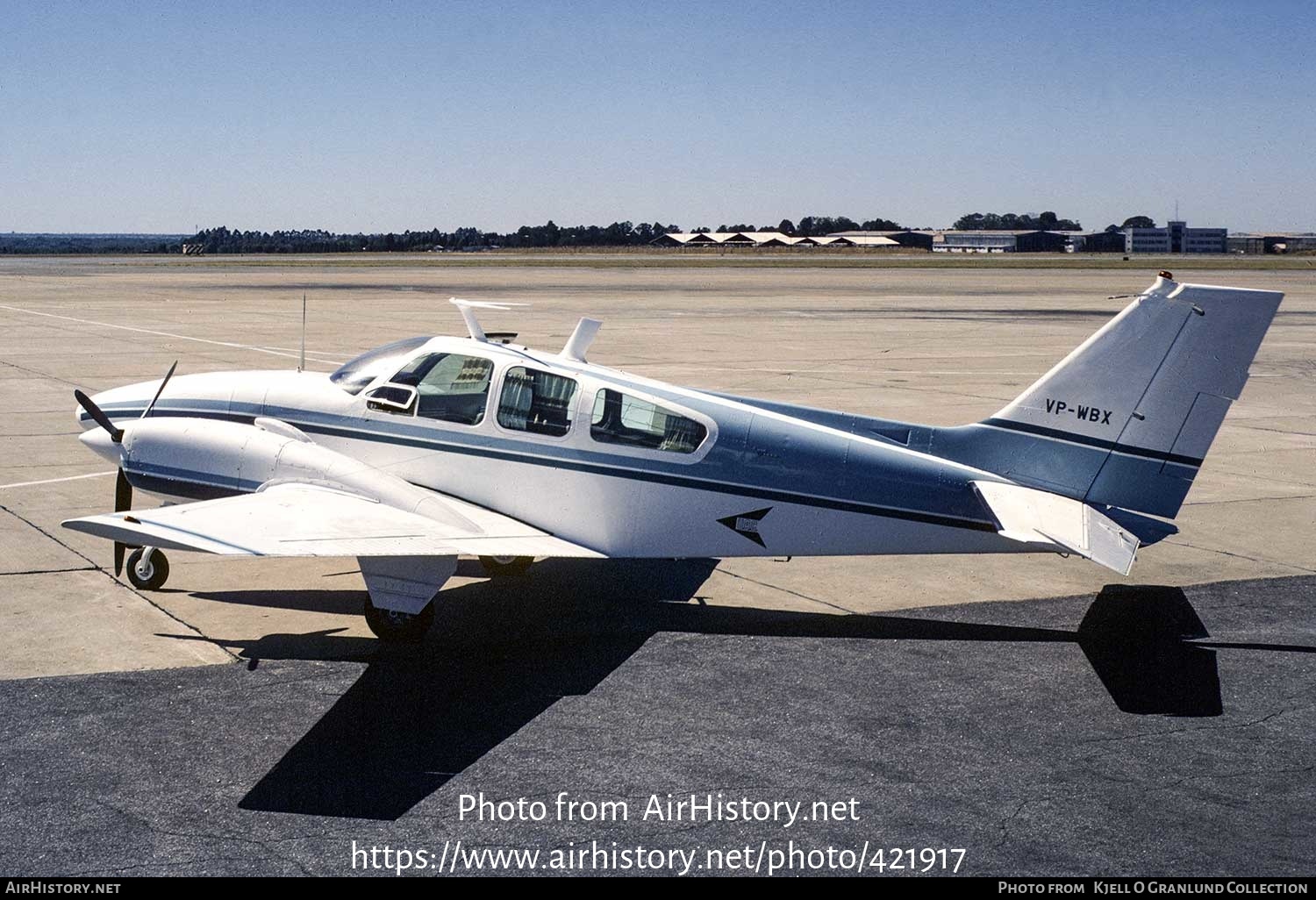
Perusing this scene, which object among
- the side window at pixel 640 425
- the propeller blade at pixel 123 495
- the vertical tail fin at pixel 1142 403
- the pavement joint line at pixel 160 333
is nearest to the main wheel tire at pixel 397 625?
the side window at pixel 640 425

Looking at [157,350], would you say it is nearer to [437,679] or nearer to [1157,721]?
[437,679]

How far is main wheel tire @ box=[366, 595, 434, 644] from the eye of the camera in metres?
11.2

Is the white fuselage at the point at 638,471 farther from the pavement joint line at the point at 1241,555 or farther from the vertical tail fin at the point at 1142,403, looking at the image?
the pavement joint line at the point at 1241,555

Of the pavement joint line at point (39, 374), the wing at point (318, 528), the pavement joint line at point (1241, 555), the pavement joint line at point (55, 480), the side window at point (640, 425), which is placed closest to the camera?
the wing at point (318, 528)

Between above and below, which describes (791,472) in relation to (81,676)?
above

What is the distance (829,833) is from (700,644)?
3862 mm

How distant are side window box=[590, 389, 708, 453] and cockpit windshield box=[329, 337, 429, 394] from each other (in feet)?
6.47

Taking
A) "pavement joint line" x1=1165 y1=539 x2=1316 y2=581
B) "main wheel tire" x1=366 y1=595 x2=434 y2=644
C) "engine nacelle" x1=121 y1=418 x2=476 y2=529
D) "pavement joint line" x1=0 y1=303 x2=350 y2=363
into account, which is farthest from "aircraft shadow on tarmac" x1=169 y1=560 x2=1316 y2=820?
"pavement joint line" x1=0 y1=303 x2=350 y2=363

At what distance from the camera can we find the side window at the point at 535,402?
39.6ft

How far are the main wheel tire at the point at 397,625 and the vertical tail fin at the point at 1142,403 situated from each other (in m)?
5.13

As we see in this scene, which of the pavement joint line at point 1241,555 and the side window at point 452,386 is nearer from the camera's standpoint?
the side window at point 452,386

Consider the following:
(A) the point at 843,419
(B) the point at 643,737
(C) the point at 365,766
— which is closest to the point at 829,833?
(B) the point at 643,737

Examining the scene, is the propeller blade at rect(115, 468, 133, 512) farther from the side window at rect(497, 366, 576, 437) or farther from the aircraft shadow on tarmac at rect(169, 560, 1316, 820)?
the side window at rect(497, 366, 576, 437)

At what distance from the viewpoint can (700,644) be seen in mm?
11547
